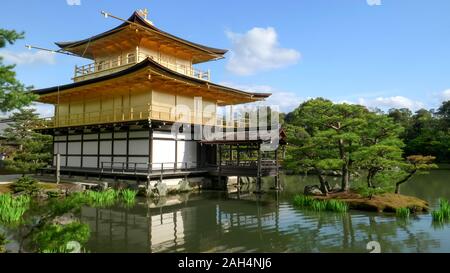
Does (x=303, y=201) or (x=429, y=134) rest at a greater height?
(x=429, y=134)

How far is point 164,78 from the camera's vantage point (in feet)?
76.3

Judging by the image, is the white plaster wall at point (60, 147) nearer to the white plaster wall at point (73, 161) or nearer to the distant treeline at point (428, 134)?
the white plaster wall at point (73, 161)

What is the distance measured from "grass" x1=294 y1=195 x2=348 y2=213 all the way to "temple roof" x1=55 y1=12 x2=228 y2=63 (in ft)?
52.7

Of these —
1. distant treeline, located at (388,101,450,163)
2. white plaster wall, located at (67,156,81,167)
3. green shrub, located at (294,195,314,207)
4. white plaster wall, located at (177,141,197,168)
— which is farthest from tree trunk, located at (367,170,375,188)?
distant treeline, located at (388,101,450,163)

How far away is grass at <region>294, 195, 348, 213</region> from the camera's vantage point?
1678cm

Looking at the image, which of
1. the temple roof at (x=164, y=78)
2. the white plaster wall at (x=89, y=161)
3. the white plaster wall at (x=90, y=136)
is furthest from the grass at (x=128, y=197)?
the white plaster wall at (x=90, y=136)

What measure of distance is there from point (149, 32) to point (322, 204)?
17.4 meters

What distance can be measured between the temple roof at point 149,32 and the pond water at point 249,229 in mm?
13476

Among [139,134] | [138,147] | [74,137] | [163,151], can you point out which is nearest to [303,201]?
[163,151]

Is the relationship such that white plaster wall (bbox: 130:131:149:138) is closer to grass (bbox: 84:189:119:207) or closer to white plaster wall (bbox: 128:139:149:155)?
white plaster wall (bbox: 128:139:149:155)

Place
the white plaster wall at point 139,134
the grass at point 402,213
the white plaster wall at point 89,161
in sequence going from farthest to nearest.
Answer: the white plaster wall at point 89,161 → the white plaster wall at point 139,134 → the grass at point 402,213

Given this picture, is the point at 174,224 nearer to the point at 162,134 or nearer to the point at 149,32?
the point at 162,134

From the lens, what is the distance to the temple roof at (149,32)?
2609cm
